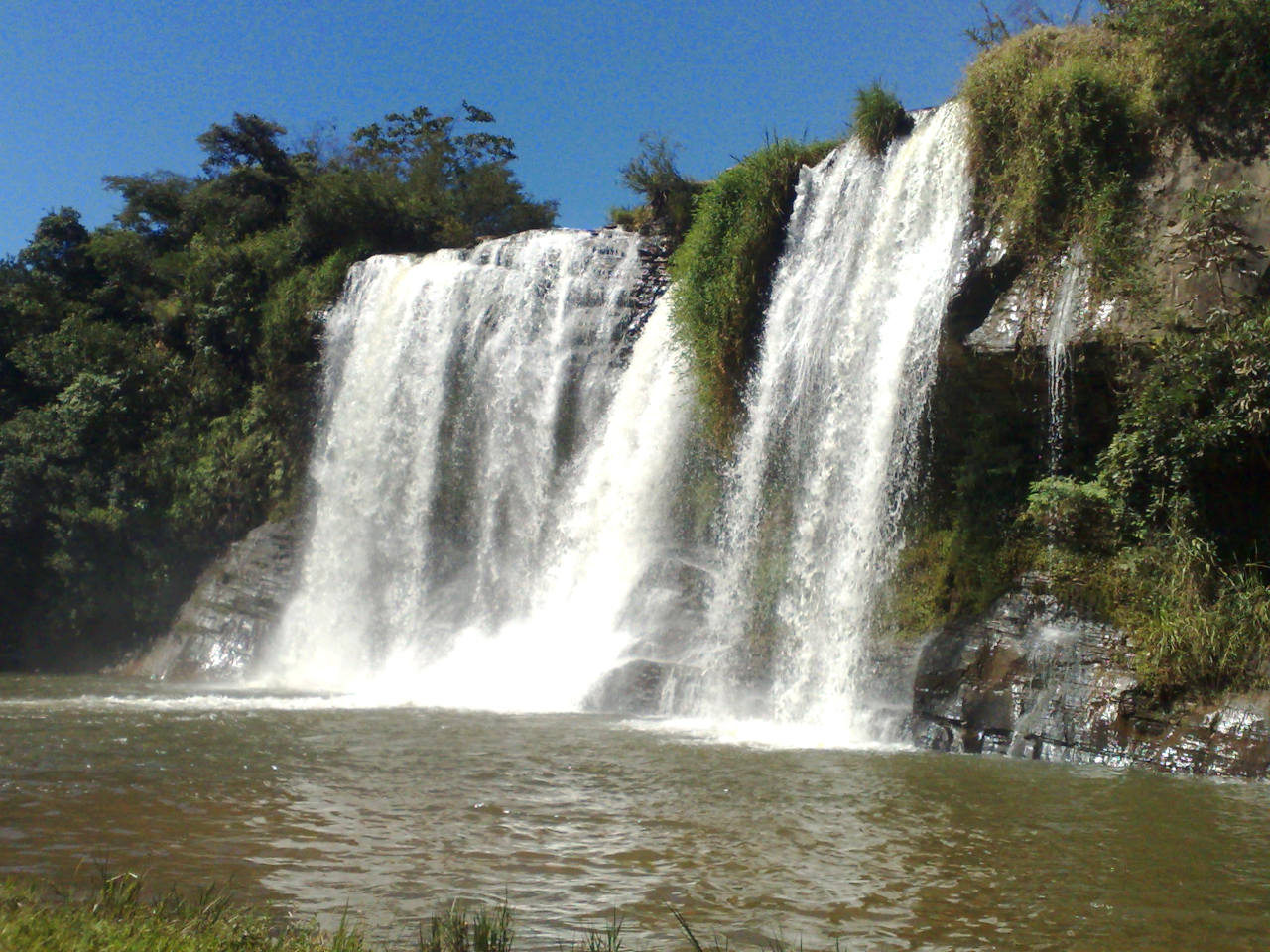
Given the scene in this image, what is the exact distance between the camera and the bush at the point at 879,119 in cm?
1652

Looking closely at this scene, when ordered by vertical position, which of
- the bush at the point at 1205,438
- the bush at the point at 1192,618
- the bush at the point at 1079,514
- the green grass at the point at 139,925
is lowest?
the green grass at the point at 139,925

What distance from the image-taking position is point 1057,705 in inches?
457

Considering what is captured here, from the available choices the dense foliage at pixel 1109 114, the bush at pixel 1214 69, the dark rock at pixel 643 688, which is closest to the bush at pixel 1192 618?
the dense foliage at pixel 1109 114

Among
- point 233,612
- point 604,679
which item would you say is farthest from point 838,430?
point 233,612

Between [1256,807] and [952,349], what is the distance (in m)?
6.50

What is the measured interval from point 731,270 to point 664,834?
37.3ft

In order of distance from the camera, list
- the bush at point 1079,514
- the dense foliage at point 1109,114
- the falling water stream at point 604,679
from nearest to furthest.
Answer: the falling water stream at point 604,679, the bush at point 1079,514, the dense foliage at point 1109,114

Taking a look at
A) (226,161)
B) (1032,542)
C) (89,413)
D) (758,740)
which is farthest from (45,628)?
(1032,542)

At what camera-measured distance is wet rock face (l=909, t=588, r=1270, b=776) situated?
10.5 metres

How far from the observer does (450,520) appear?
2080cm

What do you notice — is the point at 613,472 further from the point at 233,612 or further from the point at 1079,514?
the point at 233,612

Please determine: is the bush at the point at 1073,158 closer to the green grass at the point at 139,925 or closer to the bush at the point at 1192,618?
the bush at the point at 1192,618

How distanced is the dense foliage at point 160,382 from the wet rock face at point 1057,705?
1562 centimetres

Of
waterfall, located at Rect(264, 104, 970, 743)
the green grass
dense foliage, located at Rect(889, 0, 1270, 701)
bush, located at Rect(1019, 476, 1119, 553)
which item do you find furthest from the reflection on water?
waterfall, located at Rect(264, 104, 970, 743)
